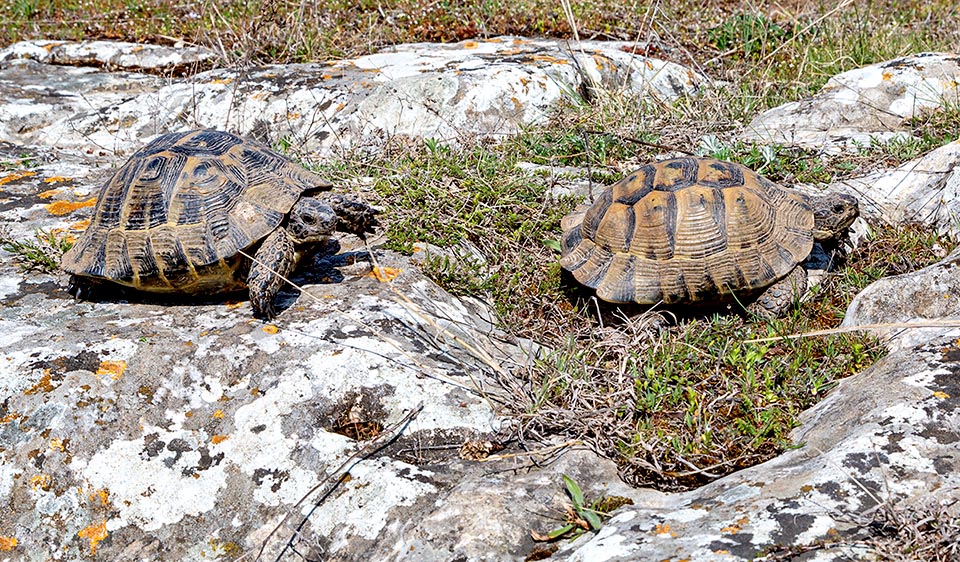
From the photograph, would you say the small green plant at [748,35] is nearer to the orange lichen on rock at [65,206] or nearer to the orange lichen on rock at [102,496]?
the orange lichen on rock at [65,206]

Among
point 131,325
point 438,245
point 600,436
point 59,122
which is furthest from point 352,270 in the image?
point 59,122

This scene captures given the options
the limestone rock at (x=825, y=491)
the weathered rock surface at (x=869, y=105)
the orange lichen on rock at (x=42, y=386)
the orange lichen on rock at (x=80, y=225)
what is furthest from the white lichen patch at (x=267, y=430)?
the weathered rock surface at (x=869, y=105)

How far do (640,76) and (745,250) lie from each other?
13.7 feet

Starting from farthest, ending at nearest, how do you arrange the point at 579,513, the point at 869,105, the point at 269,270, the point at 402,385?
the point at 869,105 → the point at 269,270 → the point at 402,385 → the point at 579,513

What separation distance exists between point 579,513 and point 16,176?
6028 millimetres

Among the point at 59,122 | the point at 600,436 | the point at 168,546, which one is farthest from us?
the point at 59,122

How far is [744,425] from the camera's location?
4105mm

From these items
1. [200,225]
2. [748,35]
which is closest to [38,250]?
[200,225]

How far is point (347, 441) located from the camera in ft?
13.2

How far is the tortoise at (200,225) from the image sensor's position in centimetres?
479

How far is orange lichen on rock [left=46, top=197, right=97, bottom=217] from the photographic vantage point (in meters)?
6.34

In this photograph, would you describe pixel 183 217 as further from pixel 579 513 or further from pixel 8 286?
pixel 579 513

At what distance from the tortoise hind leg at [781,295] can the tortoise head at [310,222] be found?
290 cm

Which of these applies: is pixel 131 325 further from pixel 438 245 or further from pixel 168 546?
pixel 438 245
